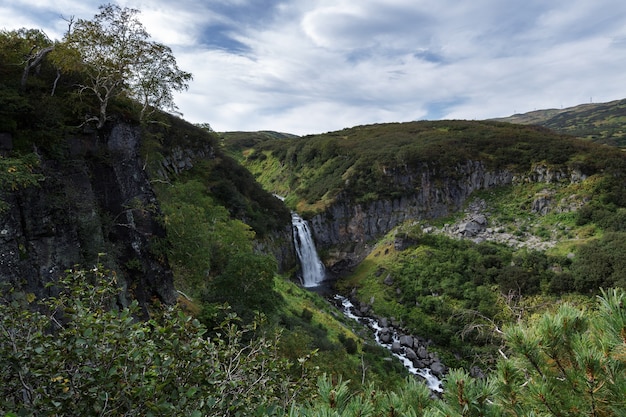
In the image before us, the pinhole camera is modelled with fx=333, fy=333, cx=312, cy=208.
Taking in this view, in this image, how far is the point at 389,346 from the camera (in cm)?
2820

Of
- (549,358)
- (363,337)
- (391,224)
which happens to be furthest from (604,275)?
(549,358)

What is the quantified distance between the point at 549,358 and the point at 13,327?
534 centimetres

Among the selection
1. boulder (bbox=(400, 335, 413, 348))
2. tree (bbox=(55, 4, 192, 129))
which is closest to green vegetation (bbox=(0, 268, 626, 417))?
tree (bbox=(55, 4, 192, 129))

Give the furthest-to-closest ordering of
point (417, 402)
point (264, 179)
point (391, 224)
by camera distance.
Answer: point (264, 179)
point (391, 224)
point (417, 402)

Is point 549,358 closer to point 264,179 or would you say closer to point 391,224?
point 391,224

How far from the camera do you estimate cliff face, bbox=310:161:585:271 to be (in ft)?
157

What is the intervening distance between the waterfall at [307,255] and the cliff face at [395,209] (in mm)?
1968

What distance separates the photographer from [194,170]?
3797 cm

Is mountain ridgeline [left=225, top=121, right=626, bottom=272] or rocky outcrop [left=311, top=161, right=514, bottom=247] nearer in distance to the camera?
mountain ridgeline [left=225, top=121, right=626, bottom=272]

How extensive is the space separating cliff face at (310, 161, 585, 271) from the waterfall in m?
1.97

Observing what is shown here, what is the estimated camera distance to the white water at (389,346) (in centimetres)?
2337

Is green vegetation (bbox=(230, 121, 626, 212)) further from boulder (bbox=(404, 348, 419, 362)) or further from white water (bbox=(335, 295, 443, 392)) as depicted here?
boulder (bbox=(404, 348, 419, 362))

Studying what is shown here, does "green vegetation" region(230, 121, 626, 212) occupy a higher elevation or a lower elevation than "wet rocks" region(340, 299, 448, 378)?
higher

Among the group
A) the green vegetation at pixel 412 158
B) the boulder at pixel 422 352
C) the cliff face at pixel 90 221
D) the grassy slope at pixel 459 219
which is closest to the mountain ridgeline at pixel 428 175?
the green vegetation at pixel 412 158
